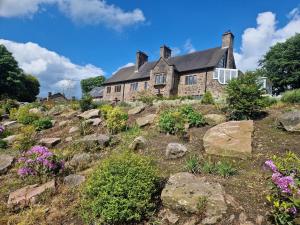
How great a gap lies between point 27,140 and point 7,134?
3.74 m

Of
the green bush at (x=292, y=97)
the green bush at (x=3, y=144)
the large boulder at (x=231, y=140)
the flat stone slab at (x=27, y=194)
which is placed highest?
the green bush at (x=292, y=97)

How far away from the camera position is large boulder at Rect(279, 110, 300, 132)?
10.1m

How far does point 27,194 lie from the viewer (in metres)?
8.12

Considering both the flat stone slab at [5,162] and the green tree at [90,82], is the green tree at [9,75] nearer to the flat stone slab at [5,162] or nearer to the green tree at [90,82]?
the flat stone slab at [5,162]

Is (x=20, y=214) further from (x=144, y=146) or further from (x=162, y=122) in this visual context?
(x=162, y=122)

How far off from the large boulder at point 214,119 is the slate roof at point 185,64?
22.6 meters

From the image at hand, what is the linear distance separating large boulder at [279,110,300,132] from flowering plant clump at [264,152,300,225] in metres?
4.28

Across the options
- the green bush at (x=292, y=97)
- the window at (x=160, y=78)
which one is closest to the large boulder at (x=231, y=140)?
the green bush at (x=292, y=97)

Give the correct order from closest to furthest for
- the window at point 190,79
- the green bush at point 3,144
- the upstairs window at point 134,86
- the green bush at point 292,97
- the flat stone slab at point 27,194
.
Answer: the flat stone slab at point 27,194
the green bush at point 3,144
the green bush at point 292,97
the window at point 190,79
the upstairs window at point 134,86

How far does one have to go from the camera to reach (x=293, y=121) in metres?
10.2

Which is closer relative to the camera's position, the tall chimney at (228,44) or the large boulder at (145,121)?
the large boulder at (145,121)

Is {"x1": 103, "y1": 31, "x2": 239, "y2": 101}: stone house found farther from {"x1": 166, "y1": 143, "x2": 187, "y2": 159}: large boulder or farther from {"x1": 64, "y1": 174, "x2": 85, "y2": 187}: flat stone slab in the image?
{"x1": 64, "y1": 174, "x2": 85, "y2": 187}: flat stone slab

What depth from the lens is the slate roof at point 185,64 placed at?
35.9 meters

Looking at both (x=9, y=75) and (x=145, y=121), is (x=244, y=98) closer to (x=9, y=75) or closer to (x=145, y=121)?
(x=145, y=121)
